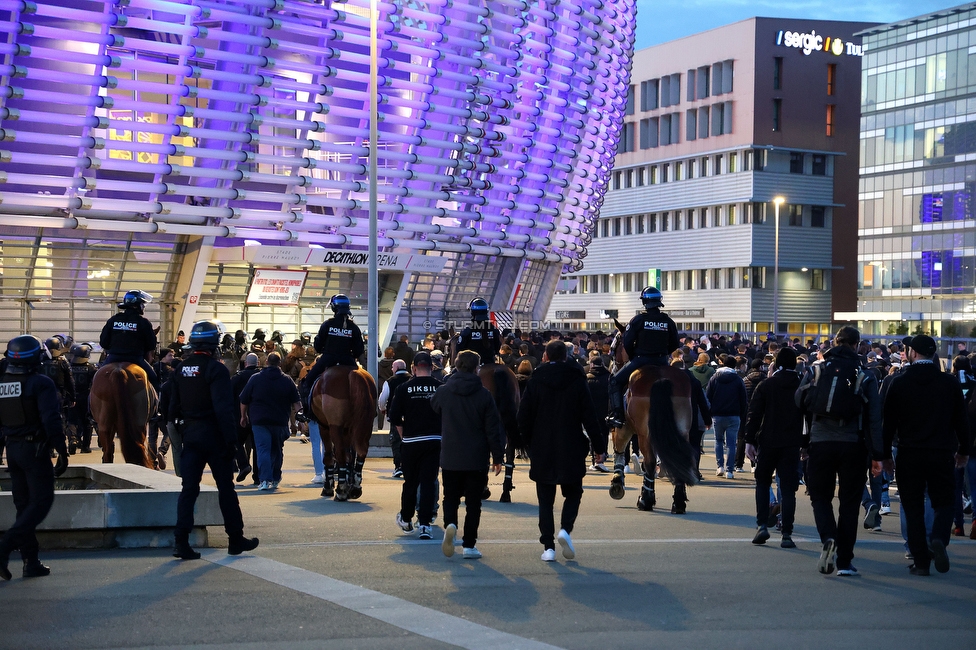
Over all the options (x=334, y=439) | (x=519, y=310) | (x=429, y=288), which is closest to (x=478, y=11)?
(x=429, y=288)

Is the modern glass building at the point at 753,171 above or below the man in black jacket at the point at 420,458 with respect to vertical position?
above

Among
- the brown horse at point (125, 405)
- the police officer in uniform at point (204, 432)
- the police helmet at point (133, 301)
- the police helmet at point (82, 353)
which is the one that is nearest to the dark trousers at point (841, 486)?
the police officer in uniform at point (204, 432)

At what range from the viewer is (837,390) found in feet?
33.2

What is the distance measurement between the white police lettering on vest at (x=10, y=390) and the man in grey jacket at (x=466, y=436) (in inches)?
134

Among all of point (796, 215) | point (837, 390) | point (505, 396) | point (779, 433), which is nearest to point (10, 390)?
point (837, 390)

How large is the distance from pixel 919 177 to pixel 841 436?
223 ft

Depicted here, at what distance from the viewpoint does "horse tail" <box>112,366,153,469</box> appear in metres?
15.3

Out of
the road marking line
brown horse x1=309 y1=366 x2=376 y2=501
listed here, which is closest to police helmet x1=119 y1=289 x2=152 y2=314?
brown horse x1=309 y1=366 x2=376 y2=501

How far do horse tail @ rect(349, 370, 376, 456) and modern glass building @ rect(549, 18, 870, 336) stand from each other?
64.7m

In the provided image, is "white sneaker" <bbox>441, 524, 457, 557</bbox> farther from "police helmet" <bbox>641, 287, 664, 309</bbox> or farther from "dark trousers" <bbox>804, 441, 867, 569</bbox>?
"police helmet" <bbox>641, 287, 664, 309</bbox>

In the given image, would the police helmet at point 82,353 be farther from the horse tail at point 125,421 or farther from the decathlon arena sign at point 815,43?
the decathlon arena sign at point 815,43

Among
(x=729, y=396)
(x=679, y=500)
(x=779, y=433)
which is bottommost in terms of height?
(x=679, y=500)

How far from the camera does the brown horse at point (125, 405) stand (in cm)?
1534

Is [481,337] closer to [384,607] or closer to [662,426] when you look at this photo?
[662,426]
